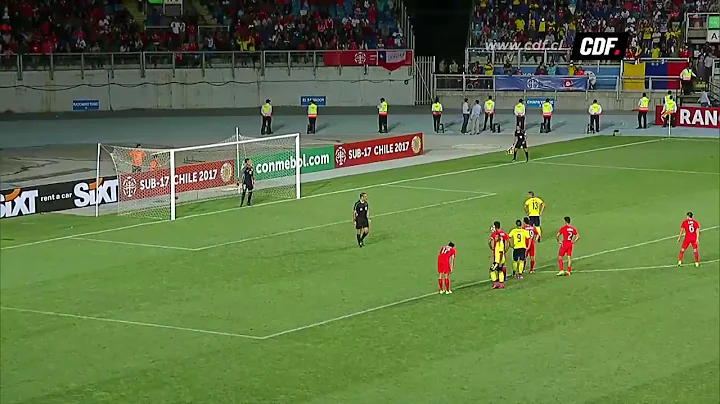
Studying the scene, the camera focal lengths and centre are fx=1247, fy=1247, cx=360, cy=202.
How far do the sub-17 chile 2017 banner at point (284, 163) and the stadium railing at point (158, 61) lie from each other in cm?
1758

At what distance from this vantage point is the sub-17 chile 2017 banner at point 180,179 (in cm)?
3588

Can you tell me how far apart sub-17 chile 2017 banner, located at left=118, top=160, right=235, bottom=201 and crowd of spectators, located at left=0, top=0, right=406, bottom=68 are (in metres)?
21.2

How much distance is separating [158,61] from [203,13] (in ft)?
17.0

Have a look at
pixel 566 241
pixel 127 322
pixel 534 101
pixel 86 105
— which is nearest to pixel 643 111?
pixel 534 101

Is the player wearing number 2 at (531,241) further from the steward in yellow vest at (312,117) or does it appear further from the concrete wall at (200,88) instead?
the concrete wall at (200,88)

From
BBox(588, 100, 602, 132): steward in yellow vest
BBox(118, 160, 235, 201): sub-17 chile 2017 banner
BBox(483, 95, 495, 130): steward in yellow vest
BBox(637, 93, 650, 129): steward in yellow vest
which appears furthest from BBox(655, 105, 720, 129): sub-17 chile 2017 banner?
BBox(118, 160, 235, 201): sub-17 chile 2017 banner

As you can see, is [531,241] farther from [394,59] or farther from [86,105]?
[86,105]

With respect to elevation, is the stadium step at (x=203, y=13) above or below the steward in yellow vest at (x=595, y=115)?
above

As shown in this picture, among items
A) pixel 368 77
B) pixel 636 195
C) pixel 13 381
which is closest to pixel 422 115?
pixel 368 77

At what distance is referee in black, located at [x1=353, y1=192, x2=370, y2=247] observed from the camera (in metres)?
29.9

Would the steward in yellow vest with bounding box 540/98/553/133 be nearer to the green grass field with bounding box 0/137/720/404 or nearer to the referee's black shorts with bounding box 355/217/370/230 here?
the green grass field with bounding box 0/137/720/404

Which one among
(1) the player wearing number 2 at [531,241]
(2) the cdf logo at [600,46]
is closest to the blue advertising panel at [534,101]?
(2) the cdf logo at [600,46]

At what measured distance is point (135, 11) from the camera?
2434 inches

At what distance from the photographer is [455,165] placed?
46.2m
